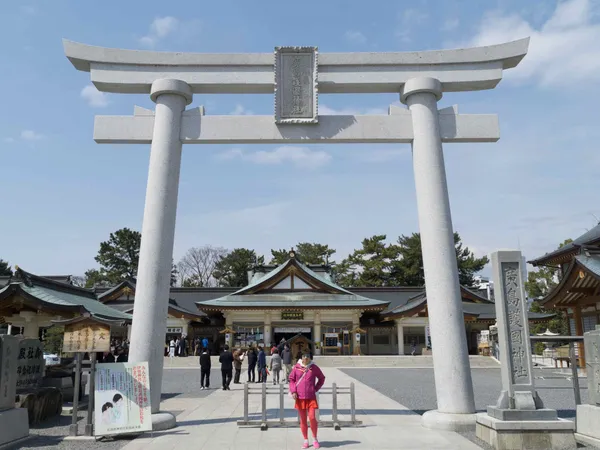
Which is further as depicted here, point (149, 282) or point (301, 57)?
point (301, 57)

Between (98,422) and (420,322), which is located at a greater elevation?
(420,322)

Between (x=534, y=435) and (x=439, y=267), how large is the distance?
10.2 ft

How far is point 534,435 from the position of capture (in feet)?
23.6

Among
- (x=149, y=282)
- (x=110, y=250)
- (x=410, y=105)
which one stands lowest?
(x=149, y=282)

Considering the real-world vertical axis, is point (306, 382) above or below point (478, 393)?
Answer: above

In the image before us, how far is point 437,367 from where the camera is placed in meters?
8.83

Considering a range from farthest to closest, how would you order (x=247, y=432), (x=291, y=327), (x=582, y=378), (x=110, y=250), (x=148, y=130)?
1. (x=110, y=250)
2. (x=291, y=327)
3. (x=582, y=378)
4. (x=148, y=130)
5. (x=247, y=432)

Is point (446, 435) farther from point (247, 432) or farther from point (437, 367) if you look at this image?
point (247, 432)

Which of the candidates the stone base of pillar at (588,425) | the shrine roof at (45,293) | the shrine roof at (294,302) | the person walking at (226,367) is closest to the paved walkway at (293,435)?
the stone base of pillar at (588,425)

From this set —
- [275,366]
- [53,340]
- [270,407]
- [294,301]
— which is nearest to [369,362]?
[294,301]

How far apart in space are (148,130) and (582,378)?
18998mm

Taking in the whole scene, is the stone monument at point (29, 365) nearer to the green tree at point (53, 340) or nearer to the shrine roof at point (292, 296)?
the green tree at point (53, 340)

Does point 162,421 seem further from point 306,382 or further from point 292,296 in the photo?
point 292,296

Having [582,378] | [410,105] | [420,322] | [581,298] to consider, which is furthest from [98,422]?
[420,322]
